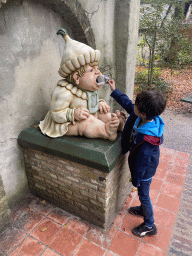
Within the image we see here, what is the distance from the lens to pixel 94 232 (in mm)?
2455

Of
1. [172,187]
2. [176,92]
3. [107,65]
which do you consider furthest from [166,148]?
[176,92]

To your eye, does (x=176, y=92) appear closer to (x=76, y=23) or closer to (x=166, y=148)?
(x=166, y=148)

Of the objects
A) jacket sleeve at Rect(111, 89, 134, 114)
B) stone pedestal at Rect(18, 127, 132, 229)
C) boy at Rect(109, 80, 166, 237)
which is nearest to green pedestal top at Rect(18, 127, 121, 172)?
stone pedestal at Rect(18, 127, 132, 229)

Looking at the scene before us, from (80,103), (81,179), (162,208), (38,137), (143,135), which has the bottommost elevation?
(162,208)

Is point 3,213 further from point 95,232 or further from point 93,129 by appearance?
point 93,129

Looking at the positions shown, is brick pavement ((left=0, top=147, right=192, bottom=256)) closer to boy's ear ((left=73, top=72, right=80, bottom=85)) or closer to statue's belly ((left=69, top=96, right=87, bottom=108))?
statue's belly ((left=69, top=96, right=87, bottom=108))

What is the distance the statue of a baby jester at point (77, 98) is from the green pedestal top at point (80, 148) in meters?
0.08

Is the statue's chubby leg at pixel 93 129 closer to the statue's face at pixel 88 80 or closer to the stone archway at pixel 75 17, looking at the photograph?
the statue's face at pixel 88 80

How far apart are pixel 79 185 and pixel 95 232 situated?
0.63m

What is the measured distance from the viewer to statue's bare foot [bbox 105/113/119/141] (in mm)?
2223

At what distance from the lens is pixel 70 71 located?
2246mm

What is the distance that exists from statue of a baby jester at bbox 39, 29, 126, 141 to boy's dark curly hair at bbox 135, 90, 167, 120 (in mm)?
412

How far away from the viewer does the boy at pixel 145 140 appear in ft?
6.19

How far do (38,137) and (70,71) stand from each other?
940 millimetres
